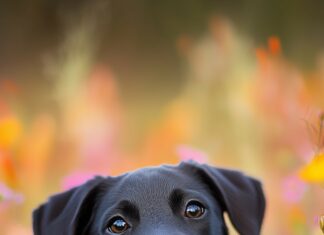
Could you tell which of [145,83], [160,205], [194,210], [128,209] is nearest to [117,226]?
[128,209]

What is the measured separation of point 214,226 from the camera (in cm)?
295

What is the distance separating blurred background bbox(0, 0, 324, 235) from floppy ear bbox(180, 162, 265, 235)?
2.21 meters

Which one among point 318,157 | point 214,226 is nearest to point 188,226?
point 214,226

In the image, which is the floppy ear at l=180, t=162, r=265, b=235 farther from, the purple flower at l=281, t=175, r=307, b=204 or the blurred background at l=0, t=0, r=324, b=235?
the blurred background at l=0, t=0, r=324, b=235

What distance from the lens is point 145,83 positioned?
18.6ft

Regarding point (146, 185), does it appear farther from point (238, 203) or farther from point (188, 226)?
point (238, 203)

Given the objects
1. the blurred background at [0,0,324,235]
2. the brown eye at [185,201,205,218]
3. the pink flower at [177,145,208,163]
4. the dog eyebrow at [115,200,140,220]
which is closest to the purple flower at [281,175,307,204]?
the blurred background at [0,0,324,235]

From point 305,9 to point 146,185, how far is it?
321 cm

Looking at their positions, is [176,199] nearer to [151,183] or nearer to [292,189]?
[151,183]

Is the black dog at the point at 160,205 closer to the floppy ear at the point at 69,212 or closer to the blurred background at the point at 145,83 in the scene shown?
the floppy ear at the point at 69,212

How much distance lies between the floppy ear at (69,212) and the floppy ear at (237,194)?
1.60ft

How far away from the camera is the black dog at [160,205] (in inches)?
111

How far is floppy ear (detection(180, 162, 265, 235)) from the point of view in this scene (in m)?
3.04

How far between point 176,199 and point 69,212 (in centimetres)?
50
